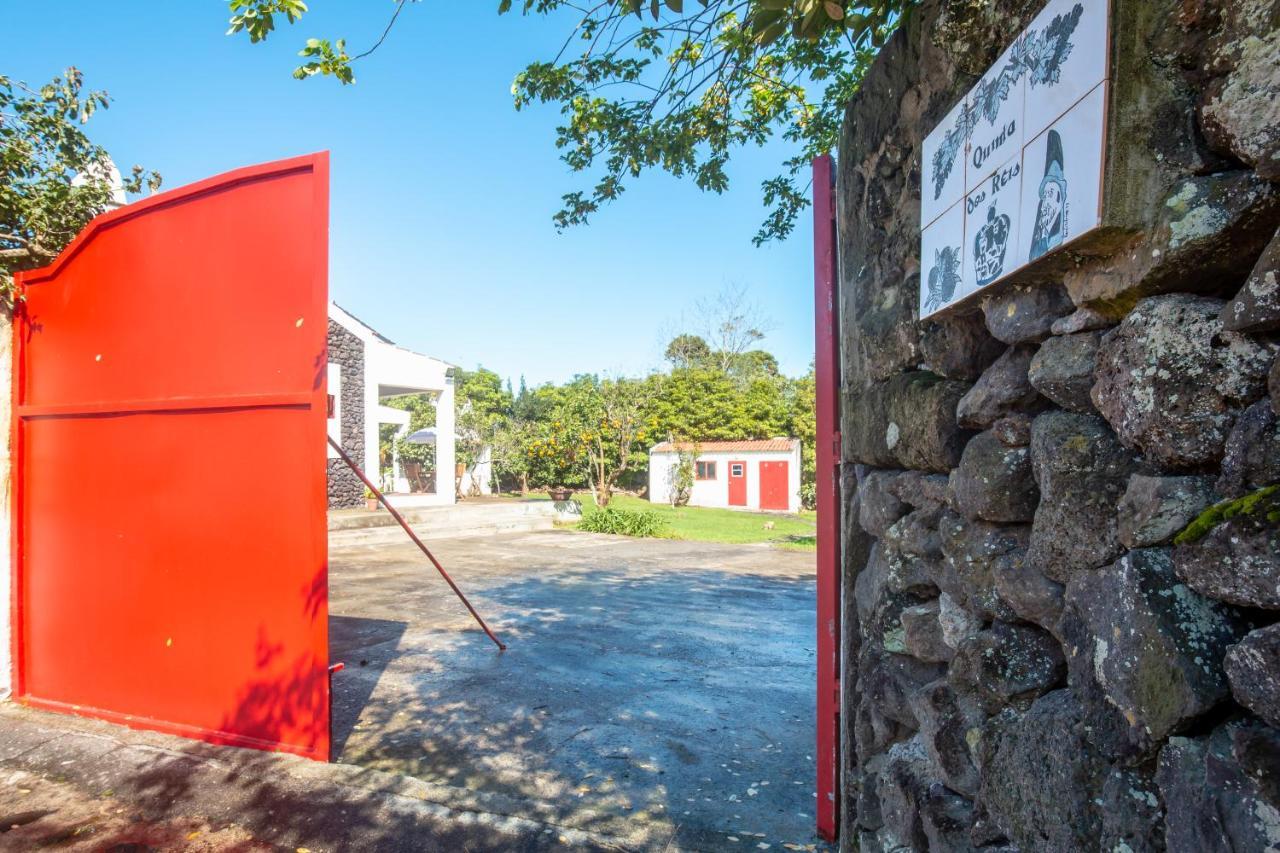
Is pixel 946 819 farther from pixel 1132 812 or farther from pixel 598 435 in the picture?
pixel 598 435

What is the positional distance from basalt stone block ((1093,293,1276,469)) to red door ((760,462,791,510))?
91.0 ft

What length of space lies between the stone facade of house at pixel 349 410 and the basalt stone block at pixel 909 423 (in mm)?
16817

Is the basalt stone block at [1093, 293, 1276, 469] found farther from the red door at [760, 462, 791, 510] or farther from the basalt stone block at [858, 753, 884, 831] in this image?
the red door at [760, 462, 791, 510]

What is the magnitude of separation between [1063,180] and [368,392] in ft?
61.6

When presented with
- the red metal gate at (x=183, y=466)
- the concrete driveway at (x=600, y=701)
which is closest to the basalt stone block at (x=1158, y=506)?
the concrete driveway at (x=600, y=701)

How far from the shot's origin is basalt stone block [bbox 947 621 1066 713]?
1.61m

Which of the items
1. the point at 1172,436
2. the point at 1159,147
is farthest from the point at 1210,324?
the point at 1159,147

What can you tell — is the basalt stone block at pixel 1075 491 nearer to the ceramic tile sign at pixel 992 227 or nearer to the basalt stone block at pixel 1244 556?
the basalt stone block at pixel 1244 556

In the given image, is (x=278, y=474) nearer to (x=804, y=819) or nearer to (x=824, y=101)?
(x=804, y=819)

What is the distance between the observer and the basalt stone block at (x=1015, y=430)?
1691 millimetres

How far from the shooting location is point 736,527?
65.6ft

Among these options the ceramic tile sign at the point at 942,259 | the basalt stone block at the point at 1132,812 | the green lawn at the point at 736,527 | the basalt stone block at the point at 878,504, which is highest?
the ceramic tile sign at the point at 942,259

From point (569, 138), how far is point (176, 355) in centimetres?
345

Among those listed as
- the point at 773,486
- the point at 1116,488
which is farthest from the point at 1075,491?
the point at 773,486
